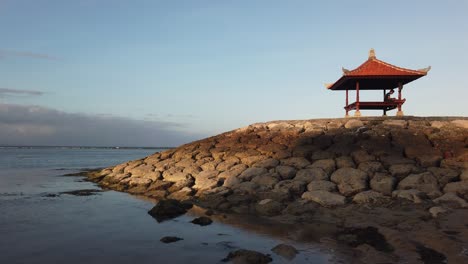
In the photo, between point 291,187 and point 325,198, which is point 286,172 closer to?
point 291,187

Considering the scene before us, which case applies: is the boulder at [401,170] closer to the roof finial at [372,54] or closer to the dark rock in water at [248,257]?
the dark rock in water at [248,257]

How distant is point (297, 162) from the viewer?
434 inches

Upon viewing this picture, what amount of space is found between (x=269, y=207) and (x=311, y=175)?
86.6 inches

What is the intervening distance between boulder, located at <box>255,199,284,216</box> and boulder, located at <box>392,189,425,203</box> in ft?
9.06

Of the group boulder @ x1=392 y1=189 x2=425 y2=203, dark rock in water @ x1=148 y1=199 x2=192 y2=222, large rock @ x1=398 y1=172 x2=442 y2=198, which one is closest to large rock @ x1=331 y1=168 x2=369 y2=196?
boulder @ x1=392 y1=189 x2=425 y2=203

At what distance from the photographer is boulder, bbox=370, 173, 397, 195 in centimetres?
878

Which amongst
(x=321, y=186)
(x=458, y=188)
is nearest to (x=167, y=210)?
(x=321, y=186)

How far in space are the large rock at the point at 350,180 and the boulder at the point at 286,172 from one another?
1.19 m

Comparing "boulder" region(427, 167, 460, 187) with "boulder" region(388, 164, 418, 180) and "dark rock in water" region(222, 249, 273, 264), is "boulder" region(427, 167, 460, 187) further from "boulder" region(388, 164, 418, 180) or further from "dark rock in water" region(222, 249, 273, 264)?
"dark rock in water" region(222, 249, 273, 264)

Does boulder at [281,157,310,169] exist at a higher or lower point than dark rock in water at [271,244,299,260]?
higher

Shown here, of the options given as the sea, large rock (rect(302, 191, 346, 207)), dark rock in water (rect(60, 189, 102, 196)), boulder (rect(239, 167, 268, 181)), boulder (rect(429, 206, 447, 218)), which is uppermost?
boulder (rect(239, 167, 268, 181))

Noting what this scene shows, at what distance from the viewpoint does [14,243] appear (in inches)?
250

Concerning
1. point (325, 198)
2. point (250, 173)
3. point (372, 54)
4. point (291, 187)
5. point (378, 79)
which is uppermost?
point (372, 54)

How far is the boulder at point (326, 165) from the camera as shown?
33.6 ft
